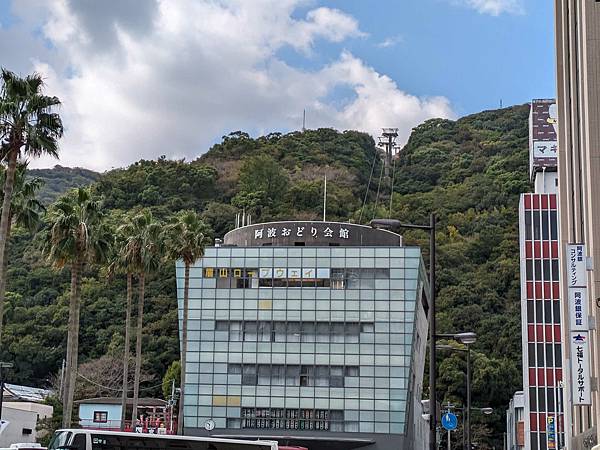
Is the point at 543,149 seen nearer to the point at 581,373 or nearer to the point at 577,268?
the point at 577,268

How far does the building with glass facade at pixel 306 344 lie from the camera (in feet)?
245

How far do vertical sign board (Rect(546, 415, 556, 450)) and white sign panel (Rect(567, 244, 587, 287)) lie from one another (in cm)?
5253

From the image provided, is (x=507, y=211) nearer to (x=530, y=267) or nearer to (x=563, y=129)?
(x=530, y=267)

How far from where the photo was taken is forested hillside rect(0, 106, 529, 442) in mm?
108312

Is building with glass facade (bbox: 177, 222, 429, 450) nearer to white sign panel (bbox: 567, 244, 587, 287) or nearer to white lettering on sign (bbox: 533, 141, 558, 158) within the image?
white lettering on sign (bbox: 533, 141, 558, 158)

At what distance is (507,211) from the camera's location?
136 m

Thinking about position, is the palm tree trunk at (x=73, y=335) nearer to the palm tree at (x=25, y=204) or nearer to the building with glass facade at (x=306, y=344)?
the palm tree at (x=25, y=204)

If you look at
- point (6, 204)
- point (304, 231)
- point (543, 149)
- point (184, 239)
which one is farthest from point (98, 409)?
point (6, 204)

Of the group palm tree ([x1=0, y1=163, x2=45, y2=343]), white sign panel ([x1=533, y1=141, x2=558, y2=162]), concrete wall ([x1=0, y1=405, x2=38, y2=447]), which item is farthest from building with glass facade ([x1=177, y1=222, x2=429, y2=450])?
palm tree ([x1=0, y1=163, x2=45, y2=343])

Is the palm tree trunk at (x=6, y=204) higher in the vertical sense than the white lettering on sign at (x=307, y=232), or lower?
lower

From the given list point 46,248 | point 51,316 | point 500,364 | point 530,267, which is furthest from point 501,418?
point 46,248

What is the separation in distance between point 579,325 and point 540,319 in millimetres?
57412

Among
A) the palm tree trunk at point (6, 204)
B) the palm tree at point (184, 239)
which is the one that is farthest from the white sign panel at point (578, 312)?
the palm tree at point (184, 239)

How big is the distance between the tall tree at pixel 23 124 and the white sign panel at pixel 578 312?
22.1m
